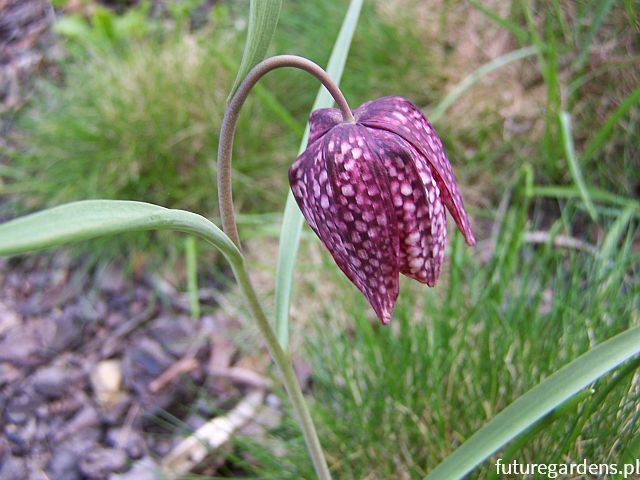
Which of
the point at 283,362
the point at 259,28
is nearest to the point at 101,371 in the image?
the point at 283,362

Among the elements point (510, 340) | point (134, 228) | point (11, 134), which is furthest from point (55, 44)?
point (134, 228)

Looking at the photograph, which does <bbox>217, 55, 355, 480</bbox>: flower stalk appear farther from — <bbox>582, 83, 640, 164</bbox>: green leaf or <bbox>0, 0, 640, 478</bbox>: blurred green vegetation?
<bbox>582, 83, 640, 164</bbox>: green leaf

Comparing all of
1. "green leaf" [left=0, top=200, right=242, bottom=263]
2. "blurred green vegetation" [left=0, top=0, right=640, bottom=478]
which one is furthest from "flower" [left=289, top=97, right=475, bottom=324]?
"blurred green vegetation" [left=0, top=0, right=640, bottom=478]

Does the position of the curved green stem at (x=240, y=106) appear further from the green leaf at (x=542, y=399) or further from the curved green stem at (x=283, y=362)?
the green leaf at (x=542, y=399)

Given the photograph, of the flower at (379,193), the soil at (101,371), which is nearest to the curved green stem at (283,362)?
the flower at (379,193)

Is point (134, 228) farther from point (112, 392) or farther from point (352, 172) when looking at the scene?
point (112, 392)

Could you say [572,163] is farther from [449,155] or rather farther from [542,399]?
[542,399]
